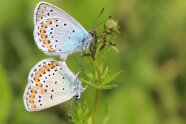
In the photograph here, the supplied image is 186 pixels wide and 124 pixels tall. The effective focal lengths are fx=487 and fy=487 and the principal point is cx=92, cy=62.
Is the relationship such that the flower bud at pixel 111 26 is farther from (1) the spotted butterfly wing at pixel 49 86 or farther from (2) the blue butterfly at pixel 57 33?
(1) the spotted butterfly wing at pixel 49 86

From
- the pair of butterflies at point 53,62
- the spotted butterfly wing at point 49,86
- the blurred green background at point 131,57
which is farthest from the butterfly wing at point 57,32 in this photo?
the blurred green background at point 131,57

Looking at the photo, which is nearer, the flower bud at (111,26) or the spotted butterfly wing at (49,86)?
the flower bud at (111,26)

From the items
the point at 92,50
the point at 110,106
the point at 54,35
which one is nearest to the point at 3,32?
the point at 110,106

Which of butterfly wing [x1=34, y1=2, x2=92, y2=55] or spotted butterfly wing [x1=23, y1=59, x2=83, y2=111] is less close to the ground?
butterfly wing [x1=34, y1=2, x2=92, y2=55]

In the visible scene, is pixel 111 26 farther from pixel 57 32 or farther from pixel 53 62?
pixel 57 32

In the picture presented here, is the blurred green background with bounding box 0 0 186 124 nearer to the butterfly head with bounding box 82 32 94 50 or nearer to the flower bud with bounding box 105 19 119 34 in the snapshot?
the butterfly head with bounding box 82 32 94 50

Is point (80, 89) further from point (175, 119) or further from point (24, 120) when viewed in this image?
point (175, 119)

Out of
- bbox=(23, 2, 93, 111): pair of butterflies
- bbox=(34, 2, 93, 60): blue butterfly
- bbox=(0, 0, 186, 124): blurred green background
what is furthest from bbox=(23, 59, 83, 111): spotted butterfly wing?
bbox=(0, 0, 186, 124): blurred green background

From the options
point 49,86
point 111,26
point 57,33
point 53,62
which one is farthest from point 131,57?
point 111,26
